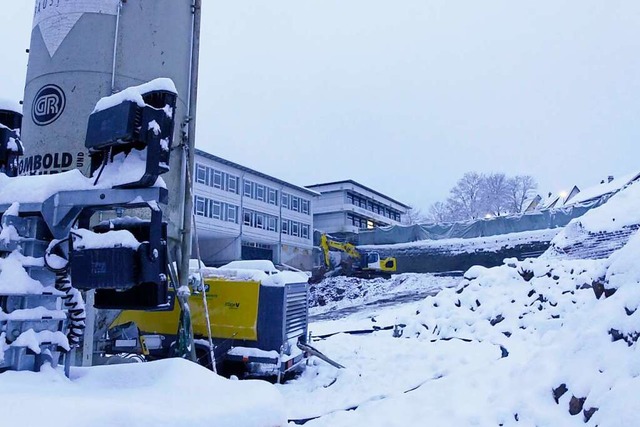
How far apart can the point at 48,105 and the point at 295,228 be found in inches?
1704

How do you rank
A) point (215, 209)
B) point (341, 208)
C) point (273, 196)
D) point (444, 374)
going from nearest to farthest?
point (444, 374), point (215, 209), point (273, 196), point (341, 208)

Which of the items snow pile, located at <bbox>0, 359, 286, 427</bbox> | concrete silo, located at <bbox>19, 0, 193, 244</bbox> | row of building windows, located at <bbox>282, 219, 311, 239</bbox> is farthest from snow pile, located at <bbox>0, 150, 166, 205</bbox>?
row of building windows, located at <bbox>282, 219, 311, 239</bbox>

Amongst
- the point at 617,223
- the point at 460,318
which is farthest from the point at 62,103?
the point at 617,223

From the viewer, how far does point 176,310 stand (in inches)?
327

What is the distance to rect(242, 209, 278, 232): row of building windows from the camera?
139ft

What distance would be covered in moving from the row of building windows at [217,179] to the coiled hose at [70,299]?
117 feet

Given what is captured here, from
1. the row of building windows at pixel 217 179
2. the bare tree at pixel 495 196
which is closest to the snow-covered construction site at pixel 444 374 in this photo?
the row of building windows at pixel 217 179

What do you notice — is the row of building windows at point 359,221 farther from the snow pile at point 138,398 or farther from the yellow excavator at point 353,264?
the snow pile at point 138,398

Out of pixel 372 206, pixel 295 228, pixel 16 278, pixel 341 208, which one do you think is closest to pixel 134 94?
pixel 16 278

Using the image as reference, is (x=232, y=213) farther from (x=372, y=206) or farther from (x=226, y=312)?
(x=226, y=312)

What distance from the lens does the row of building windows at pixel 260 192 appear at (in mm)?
43003

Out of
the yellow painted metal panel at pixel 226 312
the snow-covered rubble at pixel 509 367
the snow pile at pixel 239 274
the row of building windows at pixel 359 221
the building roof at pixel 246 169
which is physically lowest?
the snow-covered rubble at pixel 509 367

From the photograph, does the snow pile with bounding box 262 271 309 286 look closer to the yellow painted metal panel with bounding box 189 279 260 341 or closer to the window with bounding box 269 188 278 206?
the yellow painted metal panel with bounding box 189 279 260 341

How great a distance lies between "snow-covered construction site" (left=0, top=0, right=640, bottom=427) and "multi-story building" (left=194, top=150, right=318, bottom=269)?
82.8 ft
